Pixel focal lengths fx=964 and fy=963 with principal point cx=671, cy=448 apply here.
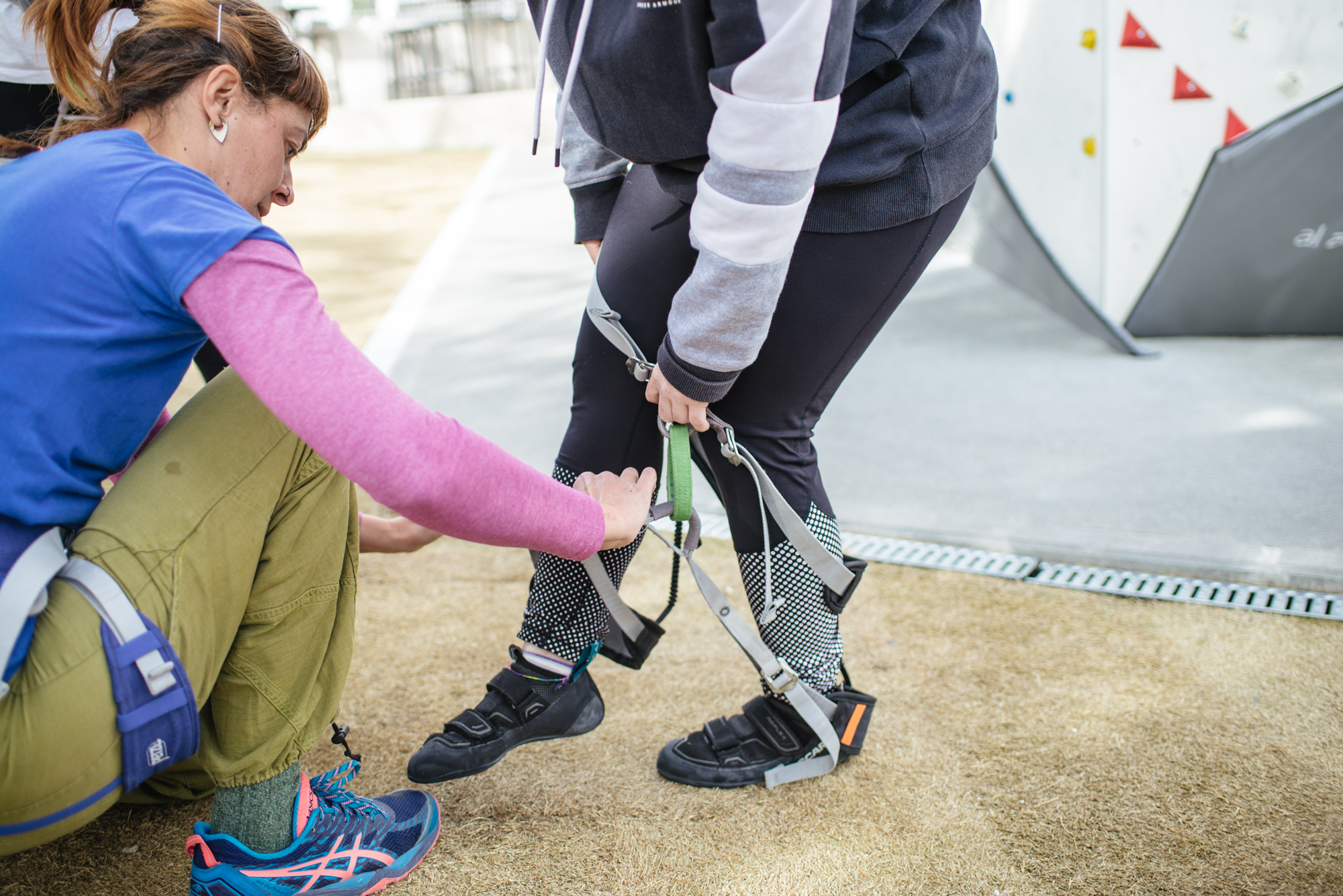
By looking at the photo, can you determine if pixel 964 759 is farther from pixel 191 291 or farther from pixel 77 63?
pixel 77 63

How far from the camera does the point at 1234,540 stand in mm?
1956

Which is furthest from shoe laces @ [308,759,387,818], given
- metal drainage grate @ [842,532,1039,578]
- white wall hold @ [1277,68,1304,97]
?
white wall hold @ [1277,68,1304,97]

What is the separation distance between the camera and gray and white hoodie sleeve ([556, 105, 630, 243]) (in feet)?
4.49

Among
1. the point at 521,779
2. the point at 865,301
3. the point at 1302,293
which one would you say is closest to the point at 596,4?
the point at 865,301

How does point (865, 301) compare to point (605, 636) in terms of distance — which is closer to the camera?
point (865, 301)

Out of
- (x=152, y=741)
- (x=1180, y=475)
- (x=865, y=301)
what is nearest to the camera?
(x=152, y=741)

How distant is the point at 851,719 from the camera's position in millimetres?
1361

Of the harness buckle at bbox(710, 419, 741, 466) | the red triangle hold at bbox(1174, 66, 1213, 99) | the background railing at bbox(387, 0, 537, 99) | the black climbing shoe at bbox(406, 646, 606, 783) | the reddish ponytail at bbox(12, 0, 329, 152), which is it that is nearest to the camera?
the reddish ponytail at bbox(12, 0, 329, 152)

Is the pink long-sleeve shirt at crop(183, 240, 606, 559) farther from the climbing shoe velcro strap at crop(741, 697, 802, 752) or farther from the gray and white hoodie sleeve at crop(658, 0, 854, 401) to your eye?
the climbing shoe velcro strap at crop(741, 697, 802, 752)

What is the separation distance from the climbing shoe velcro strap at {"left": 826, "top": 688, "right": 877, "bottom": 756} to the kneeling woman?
457 millimetres

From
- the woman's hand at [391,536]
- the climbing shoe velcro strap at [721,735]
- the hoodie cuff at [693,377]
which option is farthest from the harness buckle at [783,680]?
the woman's hand at [391,536]

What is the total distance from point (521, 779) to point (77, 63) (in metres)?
1.06

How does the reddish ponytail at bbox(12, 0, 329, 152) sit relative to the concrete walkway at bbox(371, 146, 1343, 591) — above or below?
above

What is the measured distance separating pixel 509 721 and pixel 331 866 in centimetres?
33
